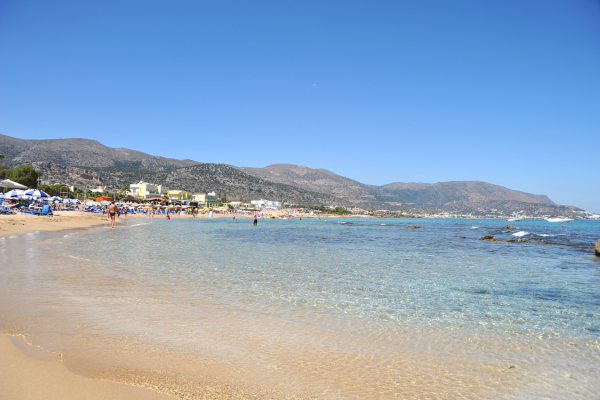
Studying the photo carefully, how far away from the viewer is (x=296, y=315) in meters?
6.38

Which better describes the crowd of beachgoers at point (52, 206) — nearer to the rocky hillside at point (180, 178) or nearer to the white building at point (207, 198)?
the white building at point (207, 198)

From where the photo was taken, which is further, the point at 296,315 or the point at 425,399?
the point at 296,315

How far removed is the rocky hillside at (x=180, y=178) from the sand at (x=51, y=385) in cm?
13698

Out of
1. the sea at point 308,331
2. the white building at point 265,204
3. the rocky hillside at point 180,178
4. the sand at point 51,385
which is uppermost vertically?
the rocky hillside at point 180,178

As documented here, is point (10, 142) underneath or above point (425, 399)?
above

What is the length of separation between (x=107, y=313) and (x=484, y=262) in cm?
1504

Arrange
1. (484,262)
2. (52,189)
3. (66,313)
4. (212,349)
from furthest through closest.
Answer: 1. (52,189)
2. (484,262)
3. (66,313)
4. (212,349)

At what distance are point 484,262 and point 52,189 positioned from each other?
9041 cm

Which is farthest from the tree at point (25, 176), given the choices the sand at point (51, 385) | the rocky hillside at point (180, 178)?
the sand at point (51, 385)

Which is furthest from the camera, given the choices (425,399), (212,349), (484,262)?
(484,262)

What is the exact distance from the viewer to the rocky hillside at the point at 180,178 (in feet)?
418

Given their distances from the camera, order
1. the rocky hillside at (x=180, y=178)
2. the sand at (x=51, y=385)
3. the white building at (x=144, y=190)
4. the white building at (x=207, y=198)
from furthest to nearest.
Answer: the white building at (x=207, y=198) < the rocky hillside at (x=180, y=178) < the white building at (x=144, y=190) < the sand at (x=51, y=385)


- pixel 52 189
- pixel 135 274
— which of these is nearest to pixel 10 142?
pixel 52 189

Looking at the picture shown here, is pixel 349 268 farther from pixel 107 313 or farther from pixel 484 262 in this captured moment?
pixel 107 313
